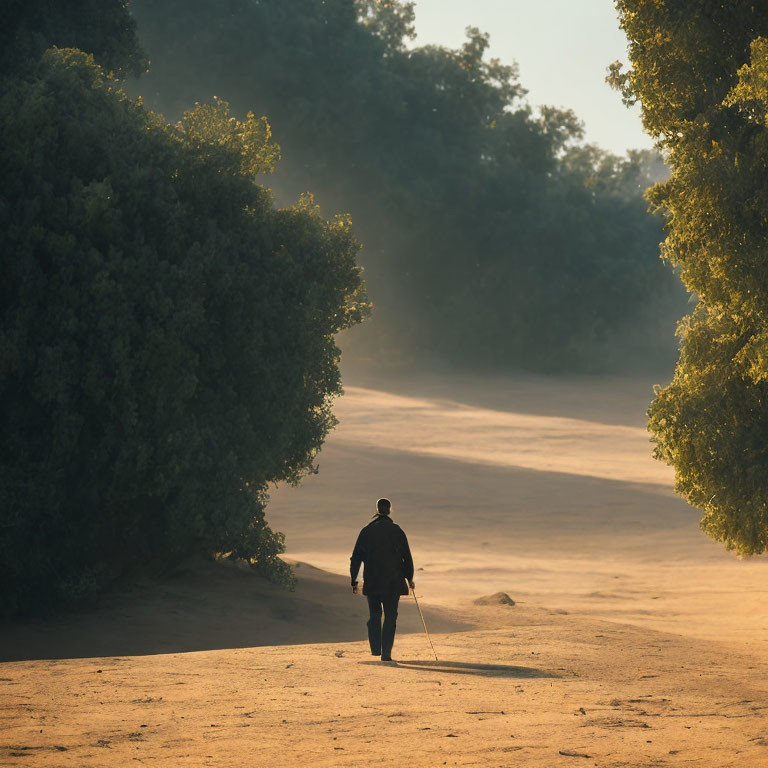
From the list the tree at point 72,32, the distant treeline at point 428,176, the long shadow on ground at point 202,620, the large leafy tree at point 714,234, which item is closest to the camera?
the large leafy tree at point 714,234

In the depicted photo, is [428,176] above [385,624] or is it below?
above

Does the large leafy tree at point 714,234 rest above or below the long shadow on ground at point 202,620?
above

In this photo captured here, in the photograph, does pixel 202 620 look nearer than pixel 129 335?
No

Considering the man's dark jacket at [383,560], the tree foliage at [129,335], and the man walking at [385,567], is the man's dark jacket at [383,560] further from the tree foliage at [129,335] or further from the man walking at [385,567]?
the tree foliage at [129,335]

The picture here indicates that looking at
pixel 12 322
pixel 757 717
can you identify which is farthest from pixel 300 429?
pixel 757 717

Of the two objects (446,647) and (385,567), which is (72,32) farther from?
(446,647)

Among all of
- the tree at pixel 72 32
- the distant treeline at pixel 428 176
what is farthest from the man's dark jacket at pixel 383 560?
the distant treeline at pixel 428 176

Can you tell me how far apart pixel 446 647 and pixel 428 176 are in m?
51.3

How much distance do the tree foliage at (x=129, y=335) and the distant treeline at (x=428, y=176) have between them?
42.7 meters

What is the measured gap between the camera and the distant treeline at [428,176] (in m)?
57.8

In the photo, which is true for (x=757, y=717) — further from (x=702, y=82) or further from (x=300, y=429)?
(x=300, y=429)

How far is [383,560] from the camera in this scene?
460 inches

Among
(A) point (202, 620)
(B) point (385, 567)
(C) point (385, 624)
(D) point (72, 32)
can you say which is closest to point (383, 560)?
(B) point (385, 567)

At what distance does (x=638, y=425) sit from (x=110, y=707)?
43.2 m
